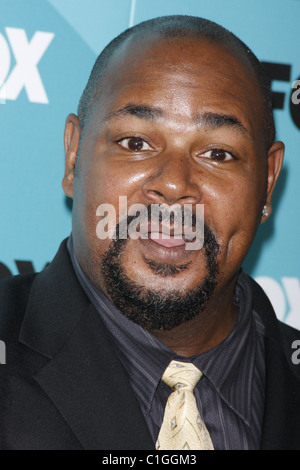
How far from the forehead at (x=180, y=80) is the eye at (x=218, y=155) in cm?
11

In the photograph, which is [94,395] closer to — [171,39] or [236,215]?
[236,215]

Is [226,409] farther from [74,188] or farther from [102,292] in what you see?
[74,188]

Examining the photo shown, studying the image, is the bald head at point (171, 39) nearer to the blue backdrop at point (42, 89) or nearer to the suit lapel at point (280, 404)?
the blue backdrop at point (42, 89)

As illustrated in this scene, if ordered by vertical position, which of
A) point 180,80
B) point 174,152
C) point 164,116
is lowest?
point 174,152

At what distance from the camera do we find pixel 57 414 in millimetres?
1682

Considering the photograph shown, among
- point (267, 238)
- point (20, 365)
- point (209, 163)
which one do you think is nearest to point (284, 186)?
point (267, 238)

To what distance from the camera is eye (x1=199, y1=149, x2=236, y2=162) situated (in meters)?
1.95

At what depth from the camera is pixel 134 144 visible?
75.8 inches

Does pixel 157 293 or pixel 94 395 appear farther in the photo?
pixel 157 293

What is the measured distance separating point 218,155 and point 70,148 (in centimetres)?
51

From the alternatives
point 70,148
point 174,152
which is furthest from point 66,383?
point 70,148

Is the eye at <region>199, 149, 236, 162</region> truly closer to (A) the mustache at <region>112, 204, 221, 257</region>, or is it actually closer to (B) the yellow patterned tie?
(A) the mustache at <region>112, 204, 221, 257</region>

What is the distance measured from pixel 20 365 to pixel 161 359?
410 mm

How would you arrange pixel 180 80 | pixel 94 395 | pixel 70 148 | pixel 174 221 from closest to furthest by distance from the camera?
1. pixel 94 395
2. pixel 174 221
3. pixel 180 80
4. pixel 70 148
